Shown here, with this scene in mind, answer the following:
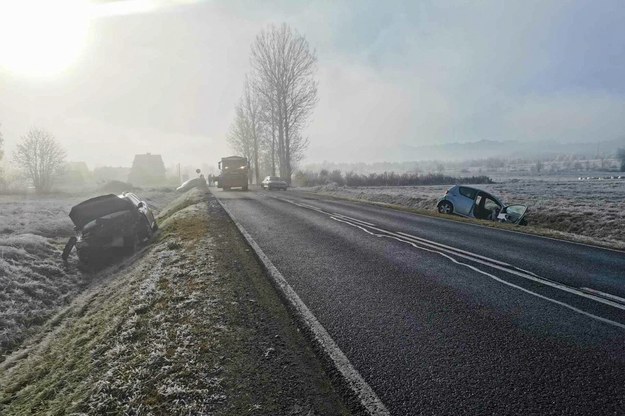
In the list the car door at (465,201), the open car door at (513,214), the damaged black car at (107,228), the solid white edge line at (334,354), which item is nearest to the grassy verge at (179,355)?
the solid white edge line at (334,354)

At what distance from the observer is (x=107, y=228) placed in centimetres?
1040

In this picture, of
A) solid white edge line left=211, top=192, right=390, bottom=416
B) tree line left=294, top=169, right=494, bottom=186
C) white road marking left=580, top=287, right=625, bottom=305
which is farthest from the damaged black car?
tree line left=294, top=169, right=494, bottom=186

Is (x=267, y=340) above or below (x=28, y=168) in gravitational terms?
below

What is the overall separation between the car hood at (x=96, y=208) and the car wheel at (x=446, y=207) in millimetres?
12940

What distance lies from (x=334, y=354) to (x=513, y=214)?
44.6 feet

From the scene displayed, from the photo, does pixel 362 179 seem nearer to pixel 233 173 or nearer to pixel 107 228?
pixel 233 173

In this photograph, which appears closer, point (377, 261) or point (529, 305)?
point (529, 305)

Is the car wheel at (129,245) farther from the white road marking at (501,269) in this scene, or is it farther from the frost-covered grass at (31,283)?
the white road marking at (501,269)

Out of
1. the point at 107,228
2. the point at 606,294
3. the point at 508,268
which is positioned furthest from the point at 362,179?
the point at 606,294

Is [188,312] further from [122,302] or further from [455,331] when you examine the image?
[455,331]

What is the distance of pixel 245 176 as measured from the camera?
33.3 meters

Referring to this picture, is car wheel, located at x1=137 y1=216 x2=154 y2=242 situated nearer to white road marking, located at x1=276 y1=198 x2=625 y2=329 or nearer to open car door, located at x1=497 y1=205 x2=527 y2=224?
white road marking, located at x1=276 y1=198 x2=625 y2=329

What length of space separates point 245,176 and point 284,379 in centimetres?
3122

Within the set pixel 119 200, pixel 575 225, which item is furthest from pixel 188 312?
pixel 575 225
